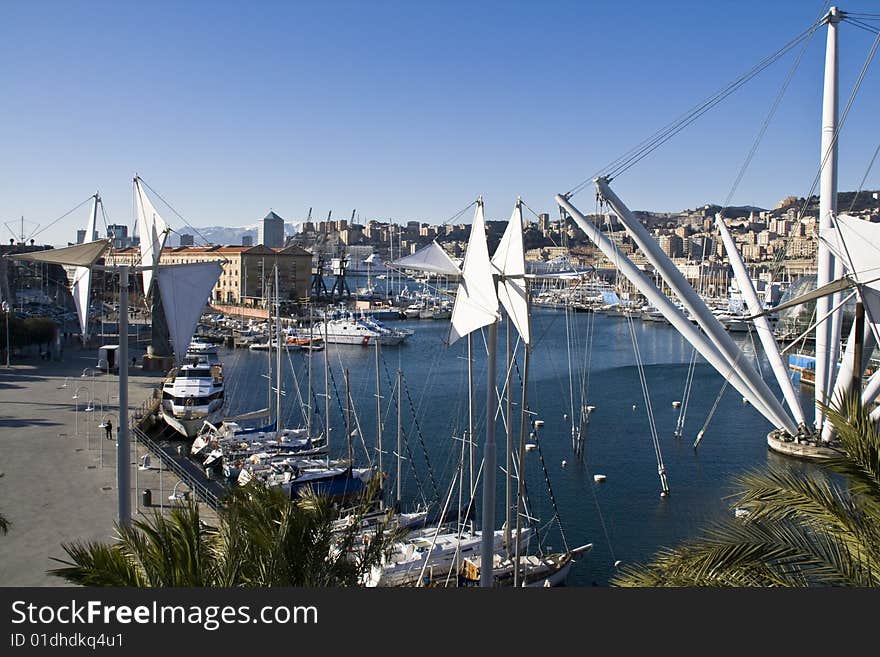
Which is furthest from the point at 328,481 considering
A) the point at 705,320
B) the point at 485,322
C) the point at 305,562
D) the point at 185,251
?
the point at 185,251

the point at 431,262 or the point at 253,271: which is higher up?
the point at 253,271

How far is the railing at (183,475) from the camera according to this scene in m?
9.16

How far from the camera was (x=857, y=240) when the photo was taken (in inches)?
296

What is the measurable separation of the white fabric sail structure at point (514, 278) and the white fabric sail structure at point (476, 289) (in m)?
0.12

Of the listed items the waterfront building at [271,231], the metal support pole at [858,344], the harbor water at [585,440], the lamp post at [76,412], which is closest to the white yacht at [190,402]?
the lamp post at [76,412]

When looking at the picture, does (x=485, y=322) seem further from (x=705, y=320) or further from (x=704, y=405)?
(x=704, y=405)

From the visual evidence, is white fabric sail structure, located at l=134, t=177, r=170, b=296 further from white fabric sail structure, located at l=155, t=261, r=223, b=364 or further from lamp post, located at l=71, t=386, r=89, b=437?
lamp post, located at l=71, t=386, r=89, b=437

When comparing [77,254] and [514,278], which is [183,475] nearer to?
[77,254]

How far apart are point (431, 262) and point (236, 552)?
409 centimetres

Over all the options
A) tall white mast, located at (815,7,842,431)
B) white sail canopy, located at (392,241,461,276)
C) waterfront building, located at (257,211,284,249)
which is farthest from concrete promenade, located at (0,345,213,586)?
waterfront building, located at (257,211,284,249)

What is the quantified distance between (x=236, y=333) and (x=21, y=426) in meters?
22.3

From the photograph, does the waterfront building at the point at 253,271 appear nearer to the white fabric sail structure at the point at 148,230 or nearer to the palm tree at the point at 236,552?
the white fabric sail structure at the point at 148,230

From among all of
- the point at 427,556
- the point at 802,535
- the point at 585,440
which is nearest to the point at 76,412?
the point at 427,556

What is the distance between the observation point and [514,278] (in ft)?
16.4
